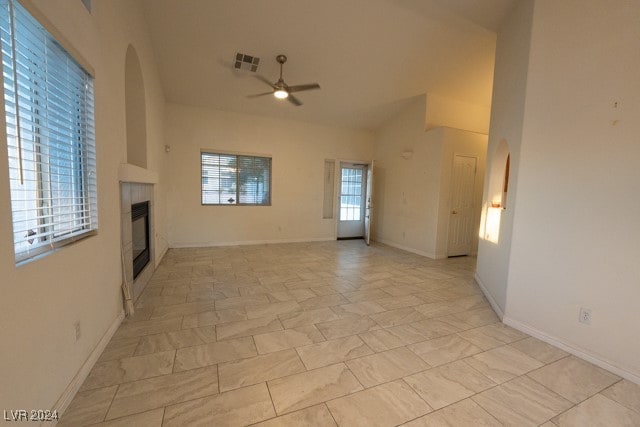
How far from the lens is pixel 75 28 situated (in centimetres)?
167

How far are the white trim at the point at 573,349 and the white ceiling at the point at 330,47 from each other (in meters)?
3.50

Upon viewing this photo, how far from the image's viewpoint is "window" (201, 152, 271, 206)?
5709mm

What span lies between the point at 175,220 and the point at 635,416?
20.8ft

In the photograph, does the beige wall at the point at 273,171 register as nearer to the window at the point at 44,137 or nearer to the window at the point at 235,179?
the window at the point at 235,179

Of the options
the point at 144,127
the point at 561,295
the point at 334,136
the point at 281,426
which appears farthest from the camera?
the point at 334,136

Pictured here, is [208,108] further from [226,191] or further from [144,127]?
[144,127]

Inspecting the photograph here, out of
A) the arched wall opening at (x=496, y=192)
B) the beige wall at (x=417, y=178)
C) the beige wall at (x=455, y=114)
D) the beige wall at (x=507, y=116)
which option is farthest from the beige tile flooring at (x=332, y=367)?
the beige wall at (x=455, y=114)

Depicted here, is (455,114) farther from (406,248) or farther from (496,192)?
(406,248)

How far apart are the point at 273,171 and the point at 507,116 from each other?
4.48 meters

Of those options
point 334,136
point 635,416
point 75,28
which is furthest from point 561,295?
point 334,136

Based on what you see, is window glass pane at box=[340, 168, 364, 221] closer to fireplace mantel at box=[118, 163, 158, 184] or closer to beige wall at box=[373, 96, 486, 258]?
beige wall at box=[373, 96, 486, 258]

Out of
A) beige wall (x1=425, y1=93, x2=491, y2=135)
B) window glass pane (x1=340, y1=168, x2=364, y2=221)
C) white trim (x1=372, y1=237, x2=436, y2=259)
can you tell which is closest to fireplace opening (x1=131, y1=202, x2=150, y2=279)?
window glass pane (x1=340, y1=168, x2=364, y2=221)

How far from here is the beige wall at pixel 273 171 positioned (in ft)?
17.9

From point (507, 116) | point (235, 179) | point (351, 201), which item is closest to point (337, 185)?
point (351, 201)
